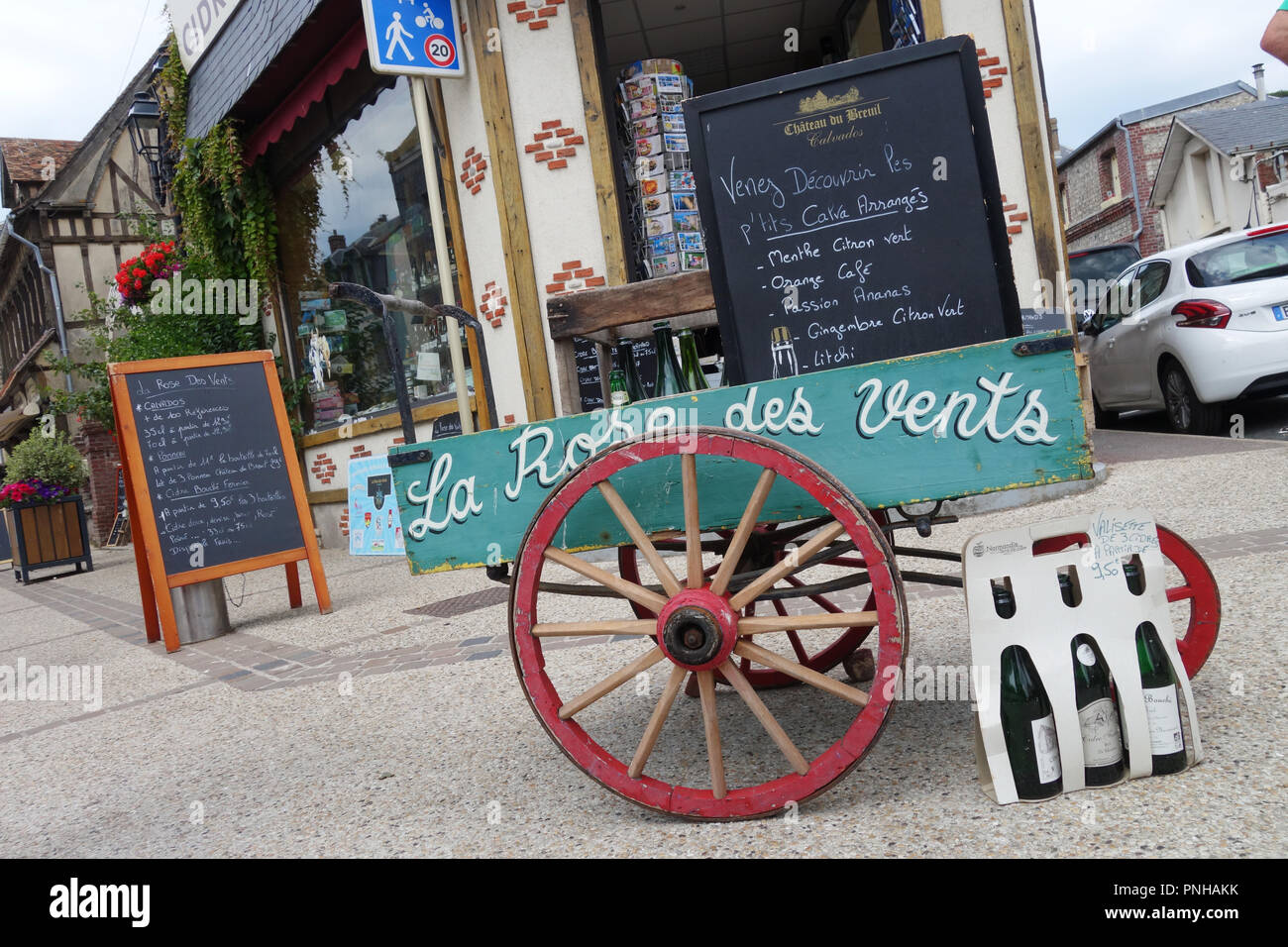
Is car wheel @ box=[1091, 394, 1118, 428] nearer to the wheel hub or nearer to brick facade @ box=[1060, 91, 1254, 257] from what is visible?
the wheel hub

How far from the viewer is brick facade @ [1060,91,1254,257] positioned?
30766mm

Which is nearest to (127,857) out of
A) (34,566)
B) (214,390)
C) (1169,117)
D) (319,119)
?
(214,390)

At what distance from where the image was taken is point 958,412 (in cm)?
205

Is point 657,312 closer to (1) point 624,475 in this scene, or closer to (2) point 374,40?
(1) point 624,475

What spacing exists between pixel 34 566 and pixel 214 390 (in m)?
8.30

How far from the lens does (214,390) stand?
5.87 m

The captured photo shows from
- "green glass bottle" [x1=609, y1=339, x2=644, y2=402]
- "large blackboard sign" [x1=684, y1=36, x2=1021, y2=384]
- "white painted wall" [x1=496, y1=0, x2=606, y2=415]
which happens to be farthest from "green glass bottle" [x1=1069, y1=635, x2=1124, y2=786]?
"white painted wall" [x1=496, y1=0, x2=606, y2=415]

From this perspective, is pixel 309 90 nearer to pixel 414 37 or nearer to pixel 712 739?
pixel 414 37

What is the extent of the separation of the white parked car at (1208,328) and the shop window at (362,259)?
5.49 metres

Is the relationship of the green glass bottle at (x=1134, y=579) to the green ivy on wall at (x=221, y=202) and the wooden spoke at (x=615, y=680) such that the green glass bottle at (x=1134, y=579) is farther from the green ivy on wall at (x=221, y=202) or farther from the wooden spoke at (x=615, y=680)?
the green ivy on wall at (x=221, y=202)

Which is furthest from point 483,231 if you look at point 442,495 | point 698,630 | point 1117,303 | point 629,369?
point 1117,303

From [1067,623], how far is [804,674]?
0.56m

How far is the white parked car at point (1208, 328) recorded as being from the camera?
21.6 feet

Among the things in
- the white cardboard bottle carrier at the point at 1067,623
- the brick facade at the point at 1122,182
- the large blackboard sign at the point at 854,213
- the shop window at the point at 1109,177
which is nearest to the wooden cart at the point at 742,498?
the white cardboard bottle carrier at the point at 1067,623
